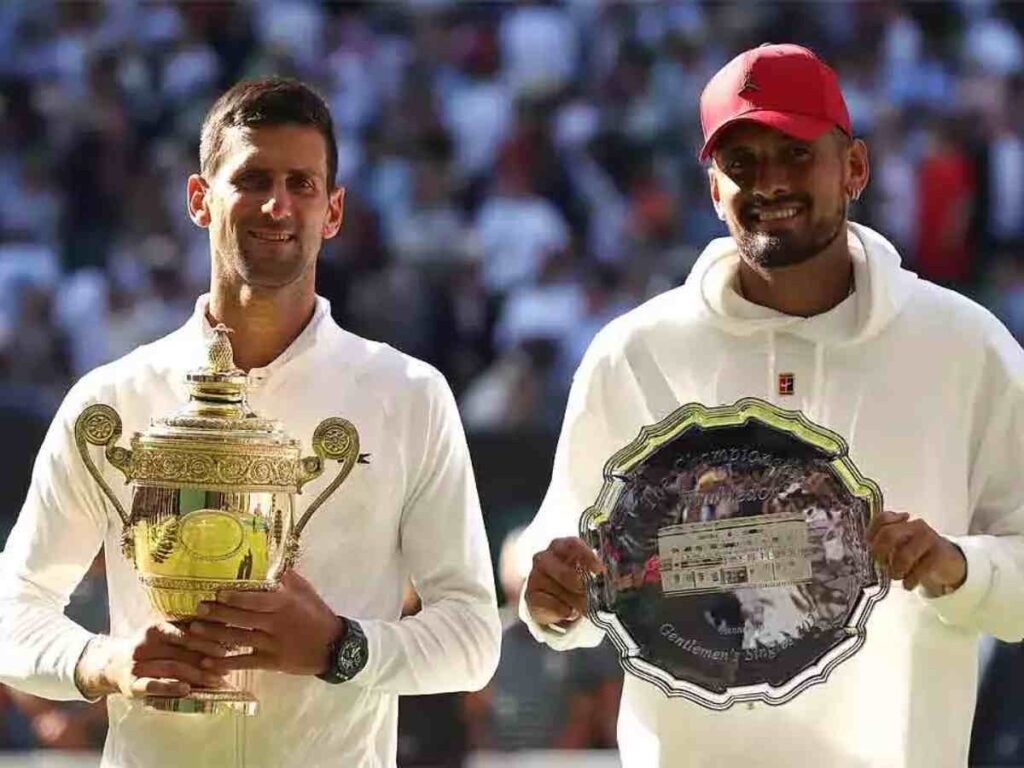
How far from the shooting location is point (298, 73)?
9.42 m

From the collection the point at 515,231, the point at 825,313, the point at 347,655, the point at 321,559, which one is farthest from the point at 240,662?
the point at 515,231

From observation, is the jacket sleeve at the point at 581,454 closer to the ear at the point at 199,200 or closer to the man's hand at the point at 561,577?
the man's hand at the point at 561,577

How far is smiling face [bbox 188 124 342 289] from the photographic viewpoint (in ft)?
10.5

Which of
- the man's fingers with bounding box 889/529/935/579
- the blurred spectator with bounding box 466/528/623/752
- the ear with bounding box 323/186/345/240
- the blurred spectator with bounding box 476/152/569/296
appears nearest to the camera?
the man's fingers with bounding box 889/529/935/579

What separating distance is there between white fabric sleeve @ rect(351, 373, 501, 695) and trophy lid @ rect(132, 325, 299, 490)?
0.86 ft

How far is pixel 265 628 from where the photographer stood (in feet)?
9.77

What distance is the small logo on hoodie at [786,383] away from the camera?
3256 mm

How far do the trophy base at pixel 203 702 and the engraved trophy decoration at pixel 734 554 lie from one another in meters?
0.48

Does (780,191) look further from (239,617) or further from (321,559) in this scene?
(239,617)

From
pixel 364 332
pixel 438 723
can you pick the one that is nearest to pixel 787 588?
pixel 438 723

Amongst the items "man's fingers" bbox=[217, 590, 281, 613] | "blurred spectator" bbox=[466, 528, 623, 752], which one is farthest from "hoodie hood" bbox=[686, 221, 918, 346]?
"blurred spectator" bbox=[466, 528, 623, 752]

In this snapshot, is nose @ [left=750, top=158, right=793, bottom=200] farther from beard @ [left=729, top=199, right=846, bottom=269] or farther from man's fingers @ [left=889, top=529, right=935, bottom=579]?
man's fingers @ [left=889, top=529, right=935, bottom=579]

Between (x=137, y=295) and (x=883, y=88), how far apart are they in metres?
3.08

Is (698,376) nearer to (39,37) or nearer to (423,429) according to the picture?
(423,429)
